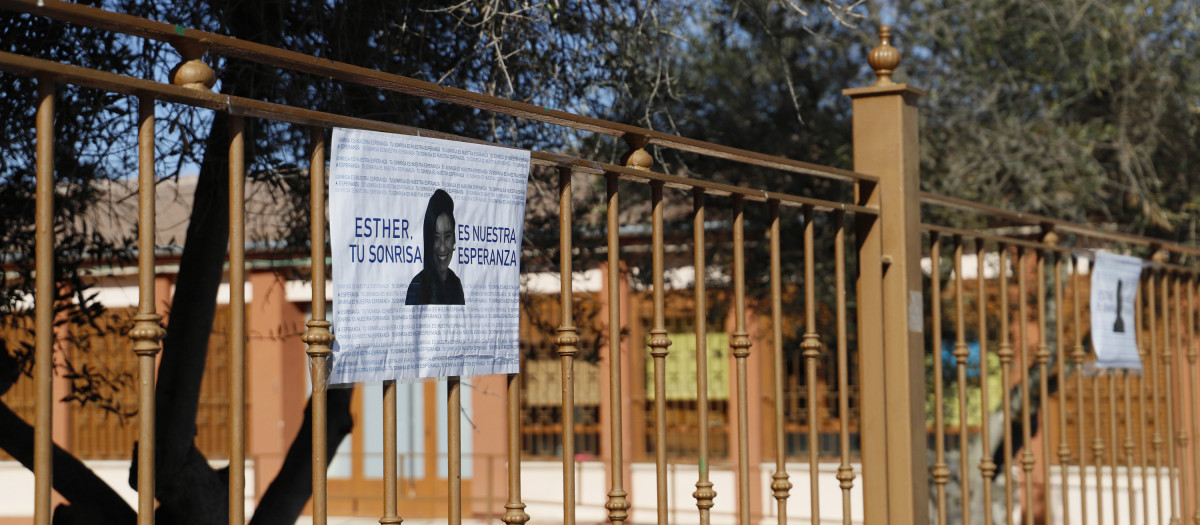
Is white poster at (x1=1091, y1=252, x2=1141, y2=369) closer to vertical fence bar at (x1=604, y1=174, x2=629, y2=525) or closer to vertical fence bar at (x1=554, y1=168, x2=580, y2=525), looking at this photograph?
vertical fence bar at (x1=604, y1=174, x2=629, y2=525)

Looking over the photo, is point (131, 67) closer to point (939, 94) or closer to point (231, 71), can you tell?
point (231, 71)

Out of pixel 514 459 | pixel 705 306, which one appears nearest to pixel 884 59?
pixel 705 306

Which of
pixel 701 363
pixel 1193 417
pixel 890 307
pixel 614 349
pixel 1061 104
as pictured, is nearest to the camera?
pixel 614 349

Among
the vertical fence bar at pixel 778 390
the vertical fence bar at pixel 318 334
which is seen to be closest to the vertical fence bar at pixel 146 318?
the vertical fence bar at pixel 318 334

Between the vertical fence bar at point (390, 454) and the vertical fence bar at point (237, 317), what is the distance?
24cm

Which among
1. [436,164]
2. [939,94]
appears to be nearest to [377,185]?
[436,164]

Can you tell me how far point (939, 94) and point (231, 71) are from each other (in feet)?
17.7

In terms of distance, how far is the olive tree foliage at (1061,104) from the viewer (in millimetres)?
7785

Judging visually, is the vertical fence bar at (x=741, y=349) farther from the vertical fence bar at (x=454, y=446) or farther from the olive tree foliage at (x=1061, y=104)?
the olive tree foliage at (x=1061, y=104)

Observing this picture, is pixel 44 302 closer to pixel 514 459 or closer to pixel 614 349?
pixel 514 459

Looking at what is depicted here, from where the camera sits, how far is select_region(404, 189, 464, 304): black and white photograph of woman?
2000mm

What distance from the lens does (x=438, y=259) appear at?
6.67 ft

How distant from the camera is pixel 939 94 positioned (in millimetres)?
8203

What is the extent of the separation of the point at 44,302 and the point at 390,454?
0.61m
